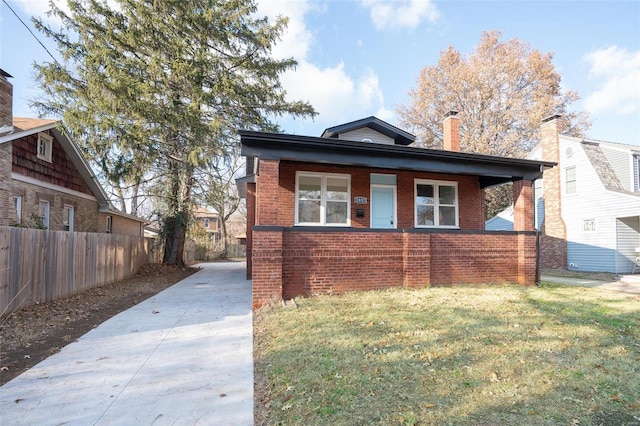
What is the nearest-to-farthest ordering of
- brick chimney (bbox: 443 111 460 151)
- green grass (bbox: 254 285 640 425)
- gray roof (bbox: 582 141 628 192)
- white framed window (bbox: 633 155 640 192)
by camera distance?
green grass (bbox: 254 285 640 425)
brick chimney (bbox: 443 111 460 151)
gray roof (bbox: 582 141 628 192)
white framed window (bbox: 633 155 640 192)

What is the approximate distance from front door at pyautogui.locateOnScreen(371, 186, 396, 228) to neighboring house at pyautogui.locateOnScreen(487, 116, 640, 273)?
10301mm

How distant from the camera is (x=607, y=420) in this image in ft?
9.08

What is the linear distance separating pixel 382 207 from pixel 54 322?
323 inches

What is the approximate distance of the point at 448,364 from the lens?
3.82m

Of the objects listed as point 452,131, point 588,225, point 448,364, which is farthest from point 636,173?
point 448,364

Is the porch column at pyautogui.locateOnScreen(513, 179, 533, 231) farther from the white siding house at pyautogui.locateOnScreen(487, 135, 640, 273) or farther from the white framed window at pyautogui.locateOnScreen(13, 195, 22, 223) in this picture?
the white framed window at pyautogui.locateOnScreen(13, 195, 22, 223)

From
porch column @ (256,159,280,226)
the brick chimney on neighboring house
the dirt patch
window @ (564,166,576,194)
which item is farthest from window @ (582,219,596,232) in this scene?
the dirt patch

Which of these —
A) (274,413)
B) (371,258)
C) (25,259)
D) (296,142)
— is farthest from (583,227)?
(25,259)

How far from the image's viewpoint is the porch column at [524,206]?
9430mm

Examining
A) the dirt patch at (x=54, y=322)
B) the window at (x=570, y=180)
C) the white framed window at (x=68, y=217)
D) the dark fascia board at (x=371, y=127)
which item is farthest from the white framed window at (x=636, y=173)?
the white framed window at (x=68, y=217)

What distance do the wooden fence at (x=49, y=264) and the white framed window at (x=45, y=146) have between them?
3.70 metres

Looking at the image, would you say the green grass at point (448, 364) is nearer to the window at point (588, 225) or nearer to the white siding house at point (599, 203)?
the white siding house at point (599, 203)

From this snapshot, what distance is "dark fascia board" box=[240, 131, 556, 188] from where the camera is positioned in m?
7.46

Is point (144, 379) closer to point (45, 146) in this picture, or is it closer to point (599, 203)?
point (45, 146)
